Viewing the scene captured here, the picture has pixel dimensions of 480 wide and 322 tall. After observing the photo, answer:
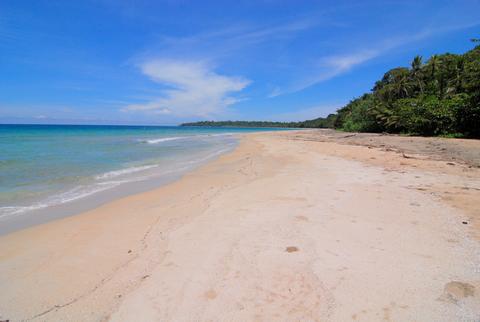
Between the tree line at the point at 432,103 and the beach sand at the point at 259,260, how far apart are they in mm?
18830

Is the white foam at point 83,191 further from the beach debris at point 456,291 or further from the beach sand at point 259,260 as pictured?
the beach debris at point 456,291

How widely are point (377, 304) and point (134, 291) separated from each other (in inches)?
94.0

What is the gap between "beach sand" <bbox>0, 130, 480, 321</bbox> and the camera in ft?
7.25

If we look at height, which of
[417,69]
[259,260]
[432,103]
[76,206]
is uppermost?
[417,69]

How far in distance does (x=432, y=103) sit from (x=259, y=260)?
88.0 ft

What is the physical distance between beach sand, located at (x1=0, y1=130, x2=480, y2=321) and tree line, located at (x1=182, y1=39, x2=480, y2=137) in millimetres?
18830

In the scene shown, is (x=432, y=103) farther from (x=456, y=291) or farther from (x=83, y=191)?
(x=83, y=191)

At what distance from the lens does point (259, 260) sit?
9.64 ft

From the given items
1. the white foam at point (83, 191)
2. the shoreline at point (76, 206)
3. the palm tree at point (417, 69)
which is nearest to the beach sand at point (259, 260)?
the shoreline at point (76, 206)

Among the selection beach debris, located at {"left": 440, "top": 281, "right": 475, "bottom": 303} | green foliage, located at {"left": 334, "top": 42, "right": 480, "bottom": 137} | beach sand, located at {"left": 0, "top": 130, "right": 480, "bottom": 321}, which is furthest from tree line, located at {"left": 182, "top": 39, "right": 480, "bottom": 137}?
beach debris, located at {"left": 440, "top": 281, "right": 475, "bottom": 303}

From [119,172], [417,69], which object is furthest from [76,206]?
[417,69]

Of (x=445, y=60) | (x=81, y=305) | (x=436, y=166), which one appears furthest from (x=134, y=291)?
(x=445, y=60)

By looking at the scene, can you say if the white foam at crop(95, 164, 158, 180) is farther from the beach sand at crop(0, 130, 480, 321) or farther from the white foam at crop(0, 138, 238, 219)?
the beach sand at crop(0, 130, 480, 321)

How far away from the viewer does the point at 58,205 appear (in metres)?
5.85
